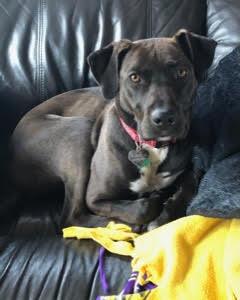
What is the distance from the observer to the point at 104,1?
82.0 inches

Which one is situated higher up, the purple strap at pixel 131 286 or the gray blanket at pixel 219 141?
the gray blanket at pixel 219 141

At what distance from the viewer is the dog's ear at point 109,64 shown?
5.26 ft

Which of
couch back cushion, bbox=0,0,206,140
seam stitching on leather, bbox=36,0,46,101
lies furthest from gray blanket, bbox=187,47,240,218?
seam stitching on leather, bbox=36,0,46,101

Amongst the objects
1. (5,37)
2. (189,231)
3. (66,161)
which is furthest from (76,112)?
(189,231)

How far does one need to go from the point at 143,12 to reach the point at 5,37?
0.60 m

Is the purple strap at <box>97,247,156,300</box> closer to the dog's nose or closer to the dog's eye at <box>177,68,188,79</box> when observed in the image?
the dog's nose

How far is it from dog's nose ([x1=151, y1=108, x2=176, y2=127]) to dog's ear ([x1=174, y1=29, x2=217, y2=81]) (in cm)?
24

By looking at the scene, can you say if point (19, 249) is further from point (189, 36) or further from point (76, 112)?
point (189, 36)

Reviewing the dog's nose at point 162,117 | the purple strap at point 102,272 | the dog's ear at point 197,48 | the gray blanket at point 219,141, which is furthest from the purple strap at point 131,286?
the dog's ear at point 197,48

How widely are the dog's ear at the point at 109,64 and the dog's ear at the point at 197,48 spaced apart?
18 cm

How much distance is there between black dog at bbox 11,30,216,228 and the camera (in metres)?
1.52

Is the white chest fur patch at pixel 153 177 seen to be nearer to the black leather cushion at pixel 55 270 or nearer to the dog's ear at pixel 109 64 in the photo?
the dog's ear at pixel 109 64

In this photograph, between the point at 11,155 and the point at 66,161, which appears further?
the point at 11,155

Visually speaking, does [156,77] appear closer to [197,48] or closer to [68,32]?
[197,48]
